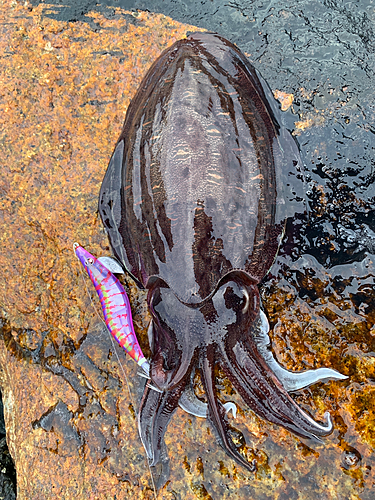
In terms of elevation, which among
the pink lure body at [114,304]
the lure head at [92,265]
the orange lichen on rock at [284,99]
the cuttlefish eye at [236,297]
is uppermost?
the orange lichen on rock at [284,99]

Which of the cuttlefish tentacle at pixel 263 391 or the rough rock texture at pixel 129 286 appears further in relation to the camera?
the rough rock texture at pixel 129 286

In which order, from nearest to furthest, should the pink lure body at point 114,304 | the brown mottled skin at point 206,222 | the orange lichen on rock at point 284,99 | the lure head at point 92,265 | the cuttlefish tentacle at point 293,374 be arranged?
the brown mottled skin at point 206,222, the cuttlefish tentacle at point 293,374, the pink lure body at point 114,304, the lure head at point 92,265, the orange lichen on rock at point 284,99

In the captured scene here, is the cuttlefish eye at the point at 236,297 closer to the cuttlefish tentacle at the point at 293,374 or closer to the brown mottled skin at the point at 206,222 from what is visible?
the brown mottled skin at the point at 206,222

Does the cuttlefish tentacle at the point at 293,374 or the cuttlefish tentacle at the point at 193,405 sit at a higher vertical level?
the cuttlefish tentacle at the point at 293,374

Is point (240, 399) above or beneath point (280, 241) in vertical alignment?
beneath

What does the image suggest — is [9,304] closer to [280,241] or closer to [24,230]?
[24,230]

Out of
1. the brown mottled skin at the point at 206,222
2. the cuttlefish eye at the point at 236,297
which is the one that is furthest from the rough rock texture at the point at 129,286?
the cuttlefish eye at the point at 236,297

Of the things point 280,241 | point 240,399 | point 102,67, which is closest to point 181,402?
point 240,399
